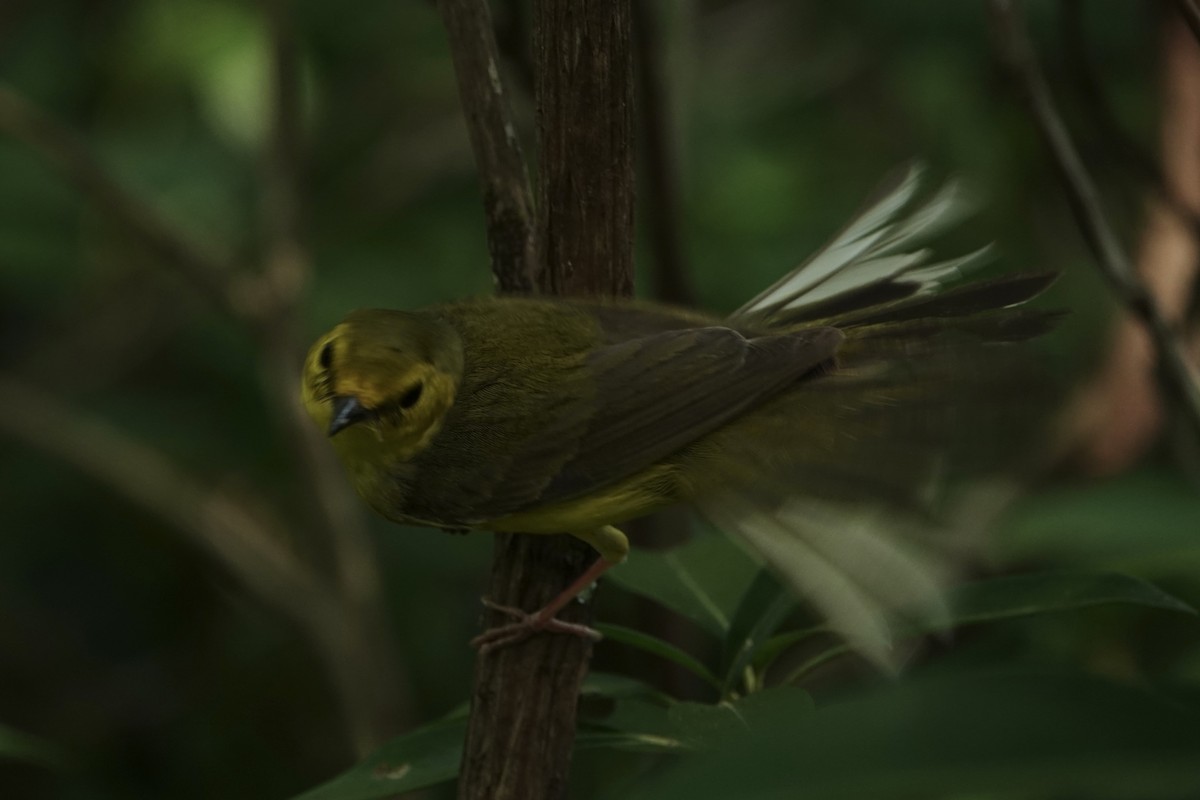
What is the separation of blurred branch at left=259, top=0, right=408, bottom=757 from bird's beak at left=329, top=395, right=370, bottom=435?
124 centimetres

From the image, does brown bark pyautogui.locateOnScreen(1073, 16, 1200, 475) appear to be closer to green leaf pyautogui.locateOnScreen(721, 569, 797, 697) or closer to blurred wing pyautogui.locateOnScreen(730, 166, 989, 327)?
blurred wing pyautogui.locateOnScreen(730, 166, 989, 327)

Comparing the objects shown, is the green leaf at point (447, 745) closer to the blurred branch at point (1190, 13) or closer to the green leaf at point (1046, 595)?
the green leaf at point (1046, 595)

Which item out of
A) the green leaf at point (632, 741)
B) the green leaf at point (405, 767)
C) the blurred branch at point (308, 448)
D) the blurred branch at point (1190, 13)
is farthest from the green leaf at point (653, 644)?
the blurred branch at point (308, 448)

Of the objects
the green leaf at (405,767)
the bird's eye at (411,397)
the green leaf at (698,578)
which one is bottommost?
the green leaf at (405,767)

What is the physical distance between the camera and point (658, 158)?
10.2ft

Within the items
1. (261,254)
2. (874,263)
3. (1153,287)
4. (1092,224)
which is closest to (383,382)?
(874,263)

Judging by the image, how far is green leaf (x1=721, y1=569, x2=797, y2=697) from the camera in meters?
1.93

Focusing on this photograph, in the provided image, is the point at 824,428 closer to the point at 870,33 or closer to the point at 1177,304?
the point at 1177,304

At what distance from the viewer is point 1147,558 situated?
2701 mm

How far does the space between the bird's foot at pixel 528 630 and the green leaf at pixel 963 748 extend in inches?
37.3

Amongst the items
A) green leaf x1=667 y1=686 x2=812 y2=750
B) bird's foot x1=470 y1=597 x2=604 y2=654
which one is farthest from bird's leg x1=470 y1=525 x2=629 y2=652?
green leaf x1=667 y1=686 x2=812 y2=750

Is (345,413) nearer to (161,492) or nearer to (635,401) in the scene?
(635,401)

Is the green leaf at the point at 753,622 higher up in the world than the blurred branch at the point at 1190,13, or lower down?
lower down

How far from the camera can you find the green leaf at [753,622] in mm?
1926
